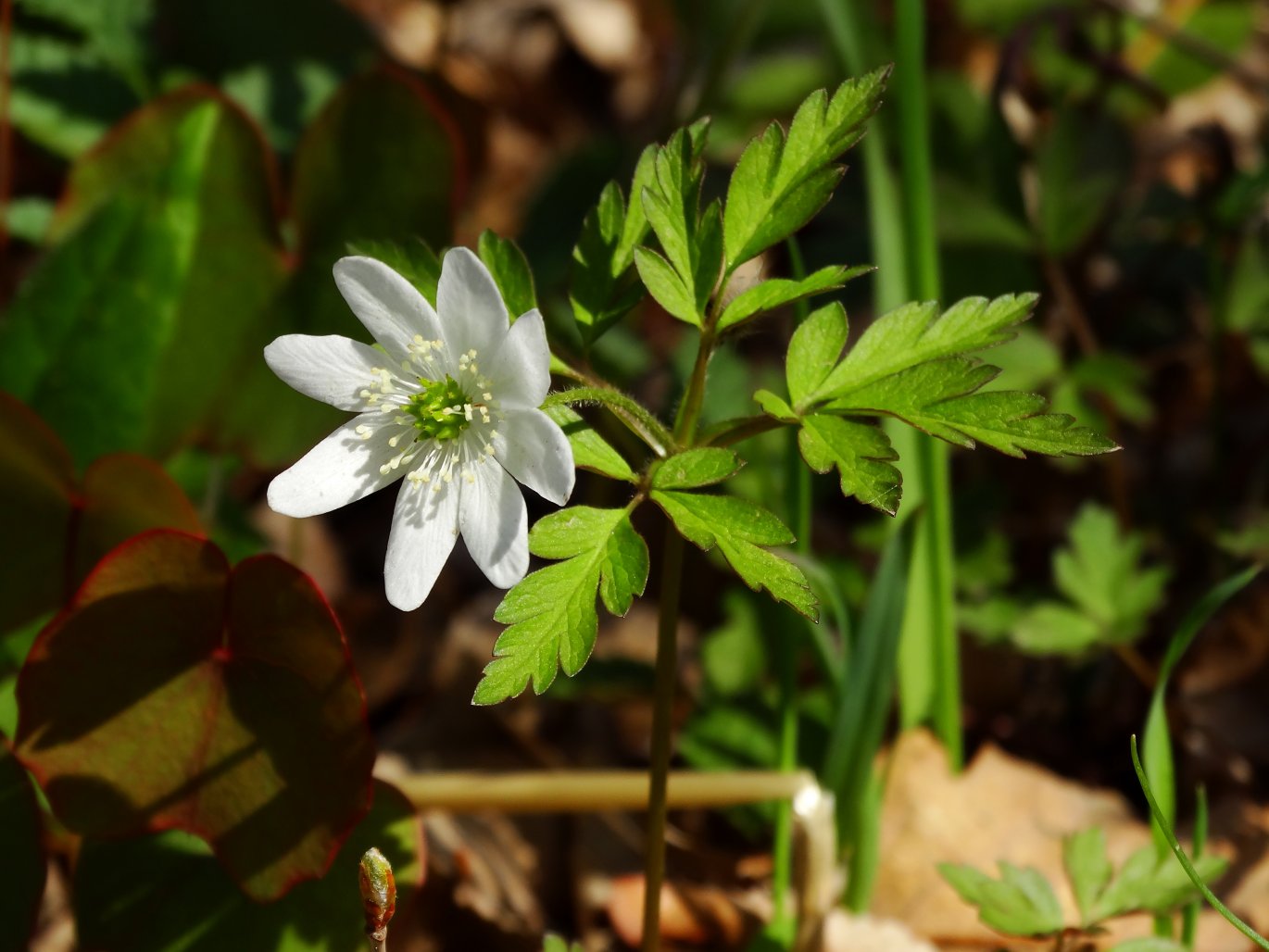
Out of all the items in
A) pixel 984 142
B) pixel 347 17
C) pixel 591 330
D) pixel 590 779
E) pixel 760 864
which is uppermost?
pixel 347 17

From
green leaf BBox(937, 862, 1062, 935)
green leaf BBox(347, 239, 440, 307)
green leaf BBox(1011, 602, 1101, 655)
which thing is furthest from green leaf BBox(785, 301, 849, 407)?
green leaf BBox(1011, 602, 1101, 655)

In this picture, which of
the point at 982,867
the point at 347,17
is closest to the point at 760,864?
the point at 982,867

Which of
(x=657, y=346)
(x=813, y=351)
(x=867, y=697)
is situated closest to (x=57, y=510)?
(x=813, y=351)

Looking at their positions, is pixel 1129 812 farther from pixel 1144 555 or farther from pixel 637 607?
pixel 637 607

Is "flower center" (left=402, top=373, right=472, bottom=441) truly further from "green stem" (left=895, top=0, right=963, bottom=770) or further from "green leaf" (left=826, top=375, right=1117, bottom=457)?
"green stem" (left=895, top=0, right=963, bottom=770)

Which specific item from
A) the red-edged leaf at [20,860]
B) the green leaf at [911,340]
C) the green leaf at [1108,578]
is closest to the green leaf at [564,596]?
the green leaf at [911,340]

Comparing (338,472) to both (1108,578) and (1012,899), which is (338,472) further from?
(1108,578)
